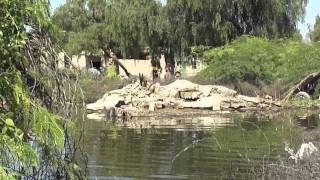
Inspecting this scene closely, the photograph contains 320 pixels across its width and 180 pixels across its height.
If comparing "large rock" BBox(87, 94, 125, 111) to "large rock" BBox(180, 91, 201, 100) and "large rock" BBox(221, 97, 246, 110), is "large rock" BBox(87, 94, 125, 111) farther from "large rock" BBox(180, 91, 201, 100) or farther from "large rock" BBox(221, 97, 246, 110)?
"large rock" BBox(221, 97, 246, 110)

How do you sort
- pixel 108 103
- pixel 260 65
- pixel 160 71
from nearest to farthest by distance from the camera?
pixel 108 103 → pixel 260 65 → pixel 160 71

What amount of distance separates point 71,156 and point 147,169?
30.6 feet

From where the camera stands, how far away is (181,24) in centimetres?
4872

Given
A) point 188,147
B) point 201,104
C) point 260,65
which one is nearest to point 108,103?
point 201,104

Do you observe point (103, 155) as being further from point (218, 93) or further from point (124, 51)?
point (124, 51)

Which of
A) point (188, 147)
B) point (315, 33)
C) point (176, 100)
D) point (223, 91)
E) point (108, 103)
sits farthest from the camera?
point (315, 33)

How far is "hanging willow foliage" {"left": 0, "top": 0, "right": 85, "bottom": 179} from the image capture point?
5.08 meters

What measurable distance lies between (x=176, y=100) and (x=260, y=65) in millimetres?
7819

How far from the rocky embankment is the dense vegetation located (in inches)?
275

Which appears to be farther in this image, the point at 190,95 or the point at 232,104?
the point at 190,95

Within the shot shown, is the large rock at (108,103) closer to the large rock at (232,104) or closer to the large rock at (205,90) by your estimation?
the large rock at (205,90)

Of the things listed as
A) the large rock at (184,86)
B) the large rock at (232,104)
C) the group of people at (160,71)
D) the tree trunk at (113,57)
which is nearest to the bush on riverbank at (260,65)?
the large rock at (184,86)

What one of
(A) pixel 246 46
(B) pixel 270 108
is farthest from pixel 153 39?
(B) pixel 270 108

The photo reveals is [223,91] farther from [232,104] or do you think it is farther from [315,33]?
[315,33]
